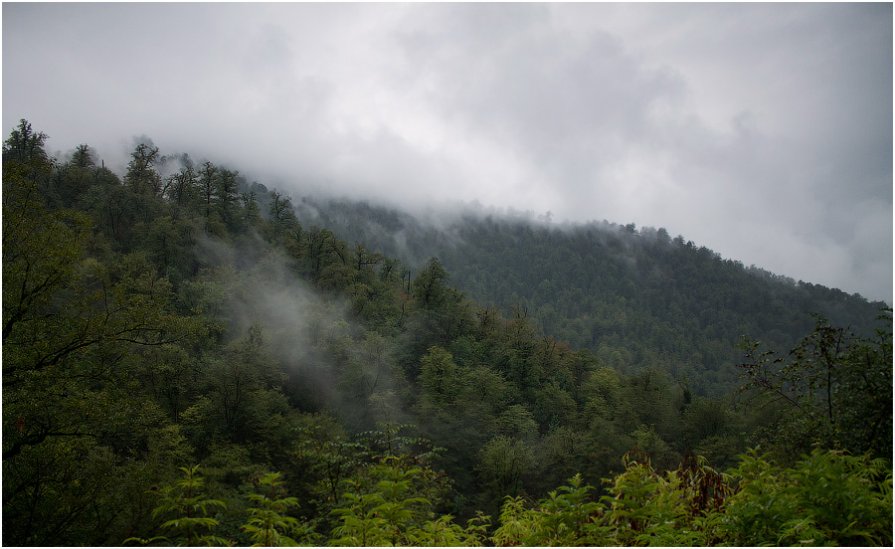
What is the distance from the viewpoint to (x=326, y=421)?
42031mm

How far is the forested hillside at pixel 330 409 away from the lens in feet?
21.4

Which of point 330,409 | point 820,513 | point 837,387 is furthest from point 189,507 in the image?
point 330,409

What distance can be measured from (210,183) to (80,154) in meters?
21.3

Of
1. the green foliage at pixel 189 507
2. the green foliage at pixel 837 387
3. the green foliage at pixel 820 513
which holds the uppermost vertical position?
the green foliage at pixel 837 387

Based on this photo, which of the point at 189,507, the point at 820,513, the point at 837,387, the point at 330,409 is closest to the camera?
the point at 820,513

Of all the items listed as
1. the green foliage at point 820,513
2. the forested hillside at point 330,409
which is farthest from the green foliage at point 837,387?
the green foliage at point 820,513

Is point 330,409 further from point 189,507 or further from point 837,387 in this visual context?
point 837,387

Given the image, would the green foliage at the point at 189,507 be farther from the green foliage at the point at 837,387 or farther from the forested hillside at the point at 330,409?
the green foliage at the point at 837,387

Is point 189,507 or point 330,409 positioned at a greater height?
point 189,507

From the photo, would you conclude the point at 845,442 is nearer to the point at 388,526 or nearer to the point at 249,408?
the point at 388,526

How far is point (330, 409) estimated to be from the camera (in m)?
48.8

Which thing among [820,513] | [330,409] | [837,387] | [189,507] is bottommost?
[330,409]

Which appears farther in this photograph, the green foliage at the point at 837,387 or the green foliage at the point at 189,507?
the green foliage at the point at 837,387

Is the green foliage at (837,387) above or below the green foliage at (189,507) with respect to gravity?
above
